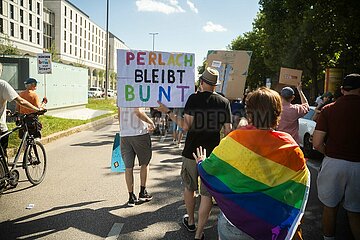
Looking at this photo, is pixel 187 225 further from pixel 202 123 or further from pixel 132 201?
pixel 202 123

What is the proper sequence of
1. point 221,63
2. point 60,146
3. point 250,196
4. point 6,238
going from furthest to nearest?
point 60,146 < point 221,63 < point 6,238 < point 250,196

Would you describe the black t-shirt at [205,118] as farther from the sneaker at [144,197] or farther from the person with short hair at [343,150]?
the sneaker at [144,197]

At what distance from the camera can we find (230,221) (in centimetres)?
228

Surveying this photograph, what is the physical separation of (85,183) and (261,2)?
64.5 feet

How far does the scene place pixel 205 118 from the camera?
3557 mm

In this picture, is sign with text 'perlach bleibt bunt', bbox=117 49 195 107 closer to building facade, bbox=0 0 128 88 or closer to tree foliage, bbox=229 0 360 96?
tree foliage, bbox=229 0 360 96

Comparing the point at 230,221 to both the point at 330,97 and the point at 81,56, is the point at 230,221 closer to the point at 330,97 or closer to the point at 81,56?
the point at 330,97

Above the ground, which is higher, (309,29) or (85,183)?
(309,29)

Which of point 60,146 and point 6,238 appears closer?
point 6,238

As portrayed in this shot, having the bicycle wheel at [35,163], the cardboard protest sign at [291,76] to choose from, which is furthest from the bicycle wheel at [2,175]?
the cardboard protest sign at [291,76]

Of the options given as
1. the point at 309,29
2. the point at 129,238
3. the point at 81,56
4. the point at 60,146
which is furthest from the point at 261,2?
the point at 81,56

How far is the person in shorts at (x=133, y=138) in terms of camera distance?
4543mm

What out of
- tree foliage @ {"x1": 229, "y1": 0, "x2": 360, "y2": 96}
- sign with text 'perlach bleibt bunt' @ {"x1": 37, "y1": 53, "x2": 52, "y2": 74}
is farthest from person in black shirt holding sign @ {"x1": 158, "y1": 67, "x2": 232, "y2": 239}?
tree foliage @ {"x1": 229, "y1": 0, "x2": 360, "y2": 96}

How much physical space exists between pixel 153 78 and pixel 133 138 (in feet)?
3.59
